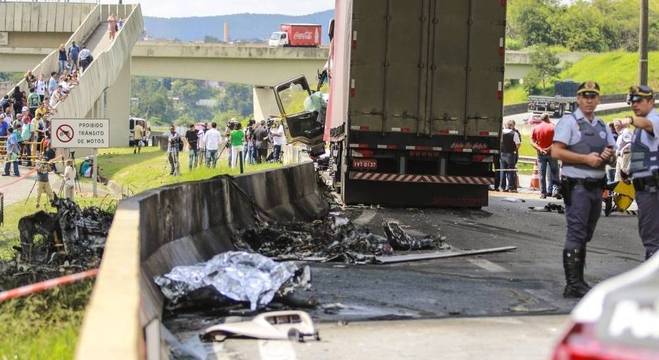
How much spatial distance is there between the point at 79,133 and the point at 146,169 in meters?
13.0

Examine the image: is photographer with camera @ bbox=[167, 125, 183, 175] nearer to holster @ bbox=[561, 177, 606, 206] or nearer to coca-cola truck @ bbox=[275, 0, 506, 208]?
coca-cola truck @ bbox=[275, 0, 506, 208]

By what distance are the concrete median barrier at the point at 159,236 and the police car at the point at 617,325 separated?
194cm

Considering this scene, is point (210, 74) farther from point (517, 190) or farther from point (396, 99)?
point (396, 99)

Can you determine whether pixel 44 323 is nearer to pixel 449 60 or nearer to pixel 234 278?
pixel 234 278

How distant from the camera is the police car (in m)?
3.12

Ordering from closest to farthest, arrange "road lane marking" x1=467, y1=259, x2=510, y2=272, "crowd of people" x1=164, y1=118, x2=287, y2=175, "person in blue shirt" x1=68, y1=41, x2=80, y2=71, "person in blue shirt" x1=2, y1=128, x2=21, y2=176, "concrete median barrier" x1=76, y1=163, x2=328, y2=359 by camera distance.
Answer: "concrete median barrier" x1=76, y1=163, x2=328, y2=359 → "road lane marking" x1=467, y1=259, x2=510, y2=272 → "person in blue shirt" x1=2, y1=128, x2=21, y2=176 → "crowd of people" x1=164, y1=118, x2=287, y2=175 → "person in blue shirt" x1=68, y1=41, x2=80, y2=71

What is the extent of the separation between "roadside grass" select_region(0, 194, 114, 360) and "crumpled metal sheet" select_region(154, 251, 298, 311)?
754mm

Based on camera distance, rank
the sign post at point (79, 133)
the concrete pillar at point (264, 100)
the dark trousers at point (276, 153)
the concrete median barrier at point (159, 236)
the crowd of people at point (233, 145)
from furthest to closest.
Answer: the concrete pillar at point (264, 100)
the dark trousers at point (276, 153)
the crowd of people at point (233, 145)
the sign post at point (79, 133)
the concrete median barrier at point (159, 236)

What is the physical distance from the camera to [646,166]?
1093 cm

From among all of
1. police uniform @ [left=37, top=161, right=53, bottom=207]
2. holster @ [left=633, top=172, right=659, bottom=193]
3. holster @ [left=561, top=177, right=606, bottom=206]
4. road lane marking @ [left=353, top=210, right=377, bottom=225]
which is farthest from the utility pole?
holster @ [left=561, top=177, right=606, bottom=206]

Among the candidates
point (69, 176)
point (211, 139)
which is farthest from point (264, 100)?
point (69, 176)

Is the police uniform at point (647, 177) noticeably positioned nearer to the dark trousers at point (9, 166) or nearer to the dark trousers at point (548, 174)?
the dark trousers at point (548, 174)

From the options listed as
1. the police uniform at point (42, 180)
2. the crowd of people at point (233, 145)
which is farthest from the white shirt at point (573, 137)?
the crowd of people at point (233, 145)

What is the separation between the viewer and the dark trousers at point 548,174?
2695 cm
